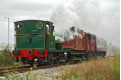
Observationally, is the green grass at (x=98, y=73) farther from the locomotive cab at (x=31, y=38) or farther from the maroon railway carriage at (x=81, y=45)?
the maroon railway carriage at (x=81, y=45)

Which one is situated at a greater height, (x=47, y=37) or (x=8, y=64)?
(x=47, y=37)

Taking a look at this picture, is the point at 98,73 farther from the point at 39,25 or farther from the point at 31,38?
the point at 31,38

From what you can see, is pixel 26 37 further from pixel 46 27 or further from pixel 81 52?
pixel 81 52

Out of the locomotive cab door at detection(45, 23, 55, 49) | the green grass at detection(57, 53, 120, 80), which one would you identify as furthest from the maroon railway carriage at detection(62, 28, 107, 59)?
the green grass at detection(57, 53, 120, 80)

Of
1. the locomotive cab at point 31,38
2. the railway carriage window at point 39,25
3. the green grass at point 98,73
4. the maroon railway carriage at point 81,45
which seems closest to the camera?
the green grass at point 98,73

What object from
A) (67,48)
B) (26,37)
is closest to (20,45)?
(26,37)

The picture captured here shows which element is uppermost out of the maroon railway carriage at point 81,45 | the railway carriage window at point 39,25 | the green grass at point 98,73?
the railway carriage window at point 39,25

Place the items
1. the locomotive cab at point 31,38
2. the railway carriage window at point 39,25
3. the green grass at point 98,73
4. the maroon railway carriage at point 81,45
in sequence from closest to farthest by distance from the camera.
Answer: the green grass at point 98,73
the locomotive cab at point 31,38
the railway carriage window at point 39,25
the maroon railway carriage at point 81,45

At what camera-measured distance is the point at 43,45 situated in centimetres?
1229

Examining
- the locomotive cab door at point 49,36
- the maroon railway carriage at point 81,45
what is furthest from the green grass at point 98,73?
the maroon railway carriage at point 81,45

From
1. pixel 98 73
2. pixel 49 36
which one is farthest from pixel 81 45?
pixel 98 73

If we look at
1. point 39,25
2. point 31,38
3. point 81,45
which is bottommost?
point 81,45

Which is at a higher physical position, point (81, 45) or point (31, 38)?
point (31, 38)

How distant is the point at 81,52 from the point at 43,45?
20.8 feet
